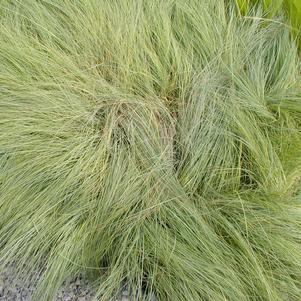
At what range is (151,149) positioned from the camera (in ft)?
5.29

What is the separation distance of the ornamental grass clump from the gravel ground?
0.11 feet

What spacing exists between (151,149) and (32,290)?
59cm

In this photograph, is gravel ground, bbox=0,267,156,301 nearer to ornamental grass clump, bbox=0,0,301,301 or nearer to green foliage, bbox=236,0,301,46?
ornamental grass clump, bbox=0,0,301,301

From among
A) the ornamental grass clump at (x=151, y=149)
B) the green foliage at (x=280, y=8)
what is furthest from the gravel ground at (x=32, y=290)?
the green foliage at (x=280, y=8)

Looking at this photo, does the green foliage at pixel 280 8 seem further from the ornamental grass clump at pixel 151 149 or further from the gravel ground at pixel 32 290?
the gravel ground at pixel 32 290

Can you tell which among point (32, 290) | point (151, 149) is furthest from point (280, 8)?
point (32, 290)

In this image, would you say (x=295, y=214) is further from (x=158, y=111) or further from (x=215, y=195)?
(x=158, y=111)

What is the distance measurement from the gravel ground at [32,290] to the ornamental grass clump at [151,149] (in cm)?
3

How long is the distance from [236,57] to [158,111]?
394 millimetres

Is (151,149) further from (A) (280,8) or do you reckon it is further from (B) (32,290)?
(A) (280,8)

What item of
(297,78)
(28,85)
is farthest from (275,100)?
(28,85)

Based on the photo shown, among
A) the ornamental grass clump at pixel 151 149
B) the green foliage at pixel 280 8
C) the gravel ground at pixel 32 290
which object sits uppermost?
the green foliage at pixel 280 8

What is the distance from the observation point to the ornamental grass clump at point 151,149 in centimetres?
144

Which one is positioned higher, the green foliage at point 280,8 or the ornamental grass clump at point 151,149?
the green foliage at point 280,8
